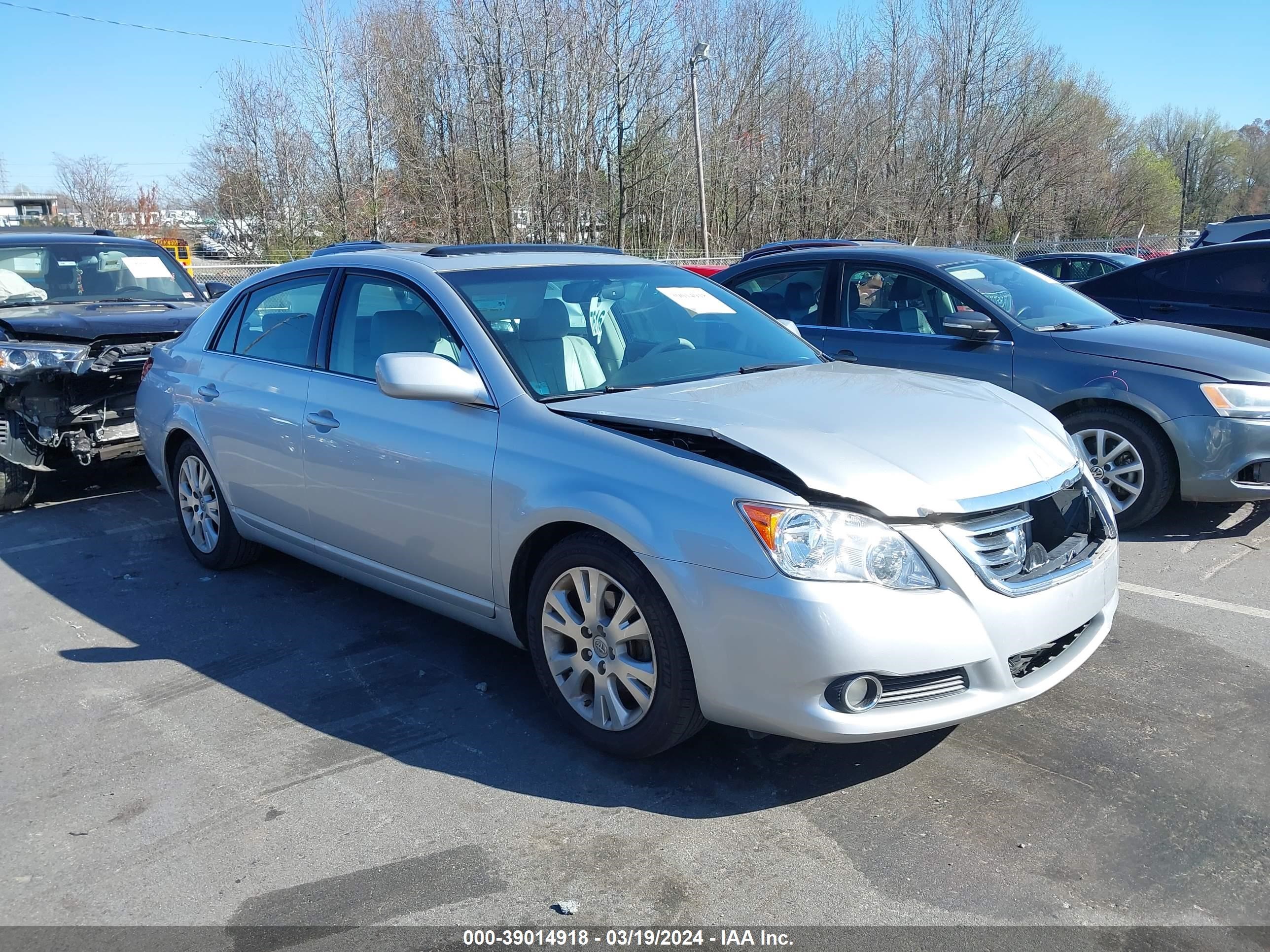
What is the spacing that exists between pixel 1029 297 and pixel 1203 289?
2.28m

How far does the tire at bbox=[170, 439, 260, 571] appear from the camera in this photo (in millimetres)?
5469

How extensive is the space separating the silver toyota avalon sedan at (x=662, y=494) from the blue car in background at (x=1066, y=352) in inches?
90.2

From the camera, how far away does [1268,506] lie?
6.56 metres

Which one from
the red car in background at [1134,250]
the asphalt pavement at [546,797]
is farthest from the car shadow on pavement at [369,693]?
the red car in background at [1134,250]

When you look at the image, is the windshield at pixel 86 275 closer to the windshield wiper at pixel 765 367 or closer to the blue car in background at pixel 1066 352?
the blue car in background at pixel 1066 352

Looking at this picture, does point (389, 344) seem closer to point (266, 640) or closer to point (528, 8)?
point (266, 640)

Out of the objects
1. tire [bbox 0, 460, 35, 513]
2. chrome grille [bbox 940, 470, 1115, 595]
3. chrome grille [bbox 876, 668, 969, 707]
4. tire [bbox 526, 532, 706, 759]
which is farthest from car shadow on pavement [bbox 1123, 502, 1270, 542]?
tire [bbox 0, 460, 35, 513]

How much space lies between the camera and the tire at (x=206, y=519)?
5469 mm

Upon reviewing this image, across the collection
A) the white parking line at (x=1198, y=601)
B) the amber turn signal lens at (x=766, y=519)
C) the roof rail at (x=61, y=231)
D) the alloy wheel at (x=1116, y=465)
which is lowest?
the white parking line at (x=1198, y=601)

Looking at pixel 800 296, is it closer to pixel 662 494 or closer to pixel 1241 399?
pixel 1241 399

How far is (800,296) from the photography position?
24.4ft

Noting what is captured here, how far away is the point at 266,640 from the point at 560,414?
203cm

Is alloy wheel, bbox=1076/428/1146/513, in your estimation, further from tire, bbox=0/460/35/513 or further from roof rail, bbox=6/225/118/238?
roof rail, bbox=6/225/118/238

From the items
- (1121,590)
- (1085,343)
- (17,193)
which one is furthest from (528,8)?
(17,193)
